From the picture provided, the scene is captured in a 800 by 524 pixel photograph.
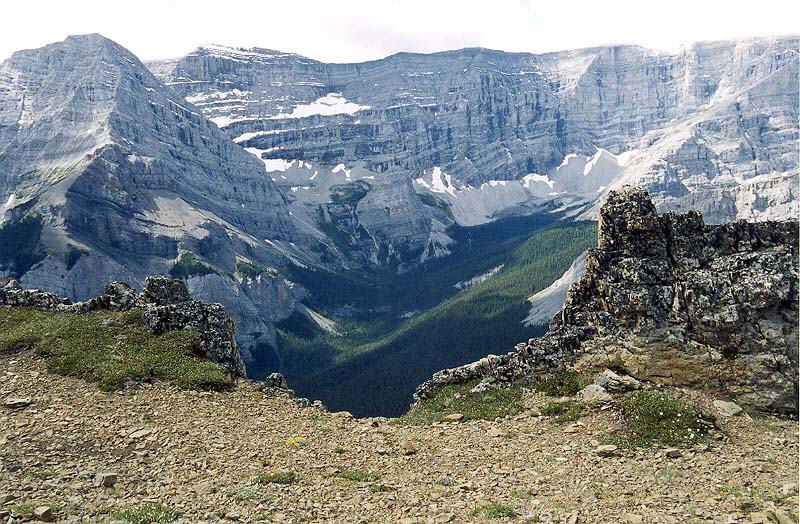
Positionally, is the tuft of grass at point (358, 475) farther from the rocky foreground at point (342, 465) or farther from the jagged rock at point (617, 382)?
the jagged rock at point (617, 382)

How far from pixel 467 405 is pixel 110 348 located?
20306mm

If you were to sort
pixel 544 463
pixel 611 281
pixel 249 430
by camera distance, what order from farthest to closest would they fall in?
pixel 611 281 < pixel 249 430 < pixel 544 463

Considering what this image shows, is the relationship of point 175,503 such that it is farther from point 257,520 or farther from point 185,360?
point 185,360

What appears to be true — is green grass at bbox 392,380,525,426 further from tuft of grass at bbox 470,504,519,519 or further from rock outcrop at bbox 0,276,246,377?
rock outcrop at bbox 0,276,246,377

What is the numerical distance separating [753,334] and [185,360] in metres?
30.7

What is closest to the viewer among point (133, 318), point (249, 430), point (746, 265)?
point (249, 430)

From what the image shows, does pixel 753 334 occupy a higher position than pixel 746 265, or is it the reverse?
pixel 746 265

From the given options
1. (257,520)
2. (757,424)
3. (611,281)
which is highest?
(611,281)

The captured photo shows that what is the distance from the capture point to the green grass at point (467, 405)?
3030cm

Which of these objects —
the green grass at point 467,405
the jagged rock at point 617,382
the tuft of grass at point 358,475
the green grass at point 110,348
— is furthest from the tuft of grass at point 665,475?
the green grass at point 110,348

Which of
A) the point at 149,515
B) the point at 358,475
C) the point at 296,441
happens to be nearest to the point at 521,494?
the point at 358,475

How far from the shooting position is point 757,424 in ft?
89.1

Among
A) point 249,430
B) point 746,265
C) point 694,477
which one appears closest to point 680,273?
point 746,265

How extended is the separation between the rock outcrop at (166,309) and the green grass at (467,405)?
11441 millimetres
